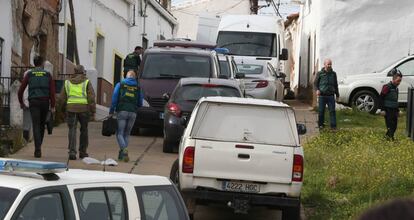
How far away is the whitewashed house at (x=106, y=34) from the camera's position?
22906mm

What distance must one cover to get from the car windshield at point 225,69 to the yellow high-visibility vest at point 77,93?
20.5 feet

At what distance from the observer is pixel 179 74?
17.7 meters

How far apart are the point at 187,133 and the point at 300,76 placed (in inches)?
839

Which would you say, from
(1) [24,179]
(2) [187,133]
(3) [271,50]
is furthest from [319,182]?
(3) [271,50]

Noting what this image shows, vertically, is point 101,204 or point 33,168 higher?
point 33,168

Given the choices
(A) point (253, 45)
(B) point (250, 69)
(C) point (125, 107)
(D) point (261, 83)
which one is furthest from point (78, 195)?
(A) point (253, 45)

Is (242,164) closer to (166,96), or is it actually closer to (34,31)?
(166,96)

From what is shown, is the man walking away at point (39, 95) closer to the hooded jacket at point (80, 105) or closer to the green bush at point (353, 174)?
the hooded jacket at point (80, 105)

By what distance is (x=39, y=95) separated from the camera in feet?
42.5

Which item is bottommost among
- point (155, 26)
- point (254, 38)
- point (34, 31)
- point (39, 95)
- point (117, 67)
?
point (39, 95)

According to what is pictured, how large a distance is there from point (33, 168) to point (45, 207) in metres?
0.26

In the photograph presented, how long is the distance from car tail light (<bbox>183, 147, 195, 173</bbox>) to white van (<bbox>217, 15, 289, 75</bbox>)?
15779 millimetres

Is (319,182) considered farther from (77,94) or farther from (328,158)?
(77,94)

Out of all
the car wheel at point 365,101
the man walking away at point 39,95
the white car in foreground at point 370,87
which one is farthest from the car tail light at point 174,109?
the car wheel at point 365,101
